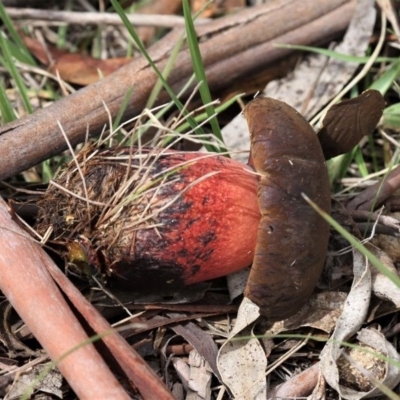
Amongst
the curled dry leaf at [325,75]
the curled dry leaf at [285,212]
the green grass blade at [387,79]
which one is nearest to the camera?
the curled dry leaf at [285,212]

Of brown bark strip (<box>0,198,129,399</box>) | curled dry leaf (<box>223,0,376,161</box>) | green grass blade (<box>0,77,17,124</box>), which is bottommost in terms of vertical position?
curled dry leaf (<box>223,0,376,161</box>)

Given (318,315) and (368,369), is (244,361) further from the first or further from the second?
(368,369)

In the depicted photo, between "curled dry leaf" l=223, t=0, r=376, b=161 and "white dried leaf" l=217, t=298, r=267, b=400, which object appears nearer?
"white dried leaf" l=217, t=298, r=267, b=400

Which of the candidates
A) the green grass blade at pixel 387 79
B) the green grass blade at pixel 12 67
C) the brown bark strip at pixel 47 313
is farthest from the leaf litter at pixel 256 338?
the green grass blade at pixel 387 79

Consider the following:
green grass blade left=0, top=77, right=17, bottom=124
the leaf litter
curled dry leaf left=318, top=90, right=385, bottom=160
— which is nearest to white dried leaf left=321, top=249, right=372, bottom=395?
the leaf litter

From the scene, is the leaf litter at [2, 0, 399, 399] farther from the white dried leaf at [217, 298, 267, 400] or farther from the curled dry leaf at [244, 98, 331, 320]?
the curled dry leaf at [244, 98, 331, 320]

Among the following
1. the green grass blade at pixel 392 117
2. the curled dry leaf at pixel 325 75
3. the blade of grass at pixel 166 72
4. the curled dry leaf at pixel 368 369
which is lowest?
the curled dry leaf at pixel 368 369

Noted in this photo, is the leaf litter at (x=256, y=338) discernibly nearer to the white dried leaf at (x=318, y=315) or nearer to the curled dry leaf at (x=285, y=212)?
the white dried leaf at (x=318, y=315)
